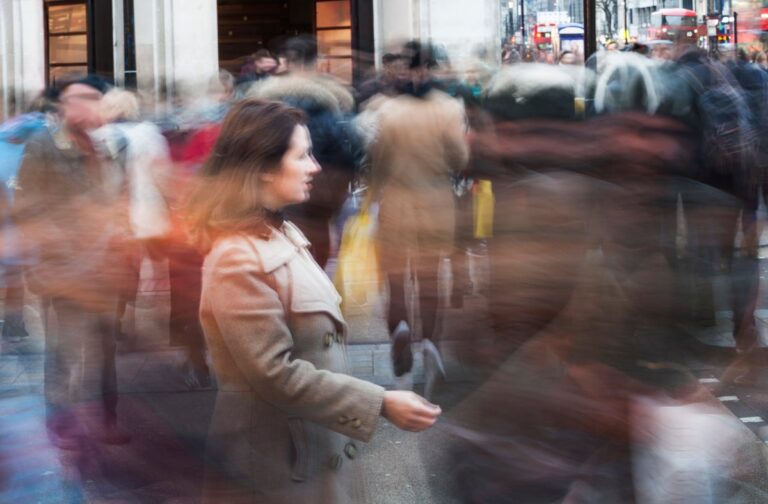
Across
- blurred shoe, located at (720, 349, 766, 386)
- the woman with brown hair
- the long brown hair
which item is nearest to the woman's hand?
the woman with brown hair

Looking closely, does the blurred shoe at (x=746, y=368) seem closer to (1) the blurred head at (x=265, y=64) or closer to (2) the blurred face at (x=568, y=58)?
(1) the blurred head at (x=265, y=64)

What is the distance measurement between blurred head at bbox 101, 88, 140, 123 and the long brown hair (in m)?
2.88

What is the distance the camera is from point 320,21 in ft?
67.3

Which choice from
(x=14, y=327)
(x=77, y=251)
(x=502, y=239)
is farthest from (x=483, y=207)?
(x=14, y=327)

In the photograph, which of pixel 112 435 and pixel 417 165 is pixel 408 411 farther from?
pixel 417 165

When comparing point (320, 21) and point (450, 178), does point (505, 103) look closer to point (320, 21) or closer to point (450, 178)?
point (450, 178)

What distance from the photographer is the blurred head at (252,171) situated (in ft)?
9.34

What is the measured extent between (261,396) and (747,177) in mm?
5631

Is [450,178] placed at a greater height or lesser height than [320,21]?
lesser

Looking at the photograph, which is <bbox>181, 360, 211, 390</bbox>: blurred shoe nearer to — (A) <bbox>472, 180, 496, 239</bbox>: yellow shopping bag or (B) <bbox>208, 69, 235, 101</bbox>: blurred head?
(A) <bbox>472, 180, 496, 239</bbox>: yellow shopping bag

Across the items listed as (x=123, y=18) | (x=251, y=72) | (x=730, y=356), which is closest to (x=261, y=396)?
(x=730, y=356)

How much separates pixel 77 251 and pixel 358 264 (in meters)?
2.17

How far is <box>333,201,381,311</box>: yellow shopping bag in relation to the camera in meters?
6.81

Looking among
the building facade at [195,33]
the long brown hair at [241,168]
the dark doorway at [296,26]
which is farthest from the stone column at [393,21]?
the long brown hair at [241,168]
